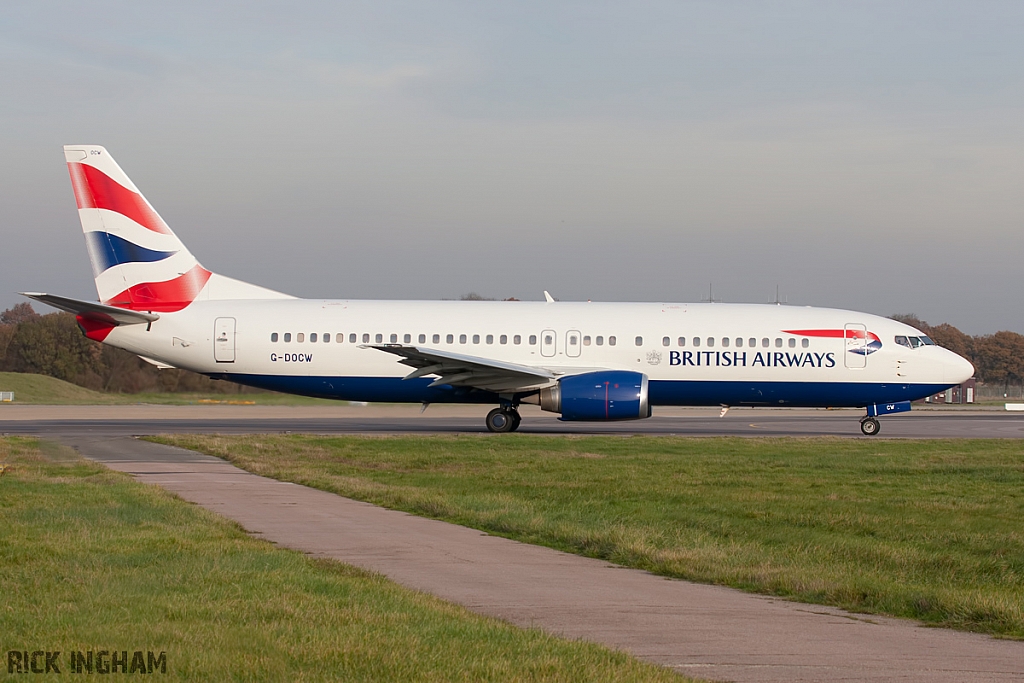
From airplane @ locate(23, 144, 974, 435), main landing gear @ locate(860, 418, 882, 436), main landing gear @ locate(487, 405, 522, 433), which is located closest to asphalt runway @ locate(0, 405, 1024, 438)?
main landing gear @ locate(860, 418, 882, 436)

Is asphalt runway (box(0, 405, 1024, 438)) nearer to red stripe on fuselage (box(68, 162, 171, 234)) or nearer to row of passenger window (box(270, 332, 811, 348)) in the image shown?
row of passenger window (box(270, 332, 811, 348))

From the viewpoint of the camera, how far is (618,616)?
26.0 feet

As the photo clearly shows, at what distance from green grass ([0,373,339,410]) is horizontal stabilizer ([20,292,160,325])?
16.1 m

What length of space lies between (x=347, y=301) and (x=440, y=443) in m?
8.77

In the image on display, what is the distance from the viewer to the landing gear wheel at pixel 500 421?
30578 millimetres

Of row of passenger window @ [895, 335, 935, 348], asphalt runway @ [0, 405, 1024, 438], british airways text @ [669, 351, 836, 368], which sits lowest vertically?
asphalt runway @ [0, 405, 1024, 438]

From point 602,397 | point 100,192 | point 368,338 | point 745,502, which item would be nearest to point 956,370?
point 602,397

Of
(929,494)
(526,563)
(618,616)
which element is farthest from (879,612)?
(929,494)

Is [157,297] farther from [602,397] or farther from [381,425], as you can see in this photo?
[602,397]

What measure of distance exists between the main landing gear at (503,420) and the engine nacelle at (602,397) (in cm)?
204

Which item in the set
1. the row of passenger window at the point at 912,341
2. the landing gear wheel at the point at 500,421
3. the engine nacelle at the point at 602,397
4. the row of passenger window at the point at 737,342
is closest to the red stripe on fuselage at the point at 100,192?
the landing gear wheel at the point at 500,421

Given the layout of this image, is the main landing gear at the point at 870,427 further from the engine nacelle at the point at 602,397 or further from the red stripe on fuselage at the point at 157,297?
the red stripe on fuselage at the point at 157,297

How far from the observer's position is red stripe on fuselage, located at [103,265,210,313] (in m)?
31.5

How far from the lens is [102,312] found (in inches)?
1189
